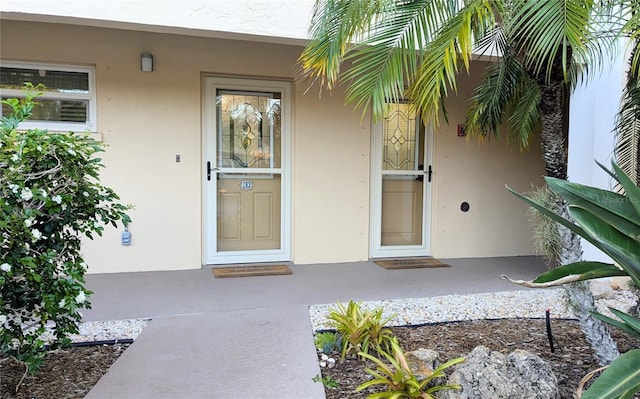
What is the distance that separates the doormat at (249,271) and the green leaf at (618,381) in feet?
11.8

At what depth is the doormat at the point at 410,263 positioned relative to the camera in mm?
5293

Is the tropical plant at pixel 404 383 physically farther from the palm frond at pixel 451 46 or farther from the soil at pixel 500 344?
the palm frond at pixel 451 46

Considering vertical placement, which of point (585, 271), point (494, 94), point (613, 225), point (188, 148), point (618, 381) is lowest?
point (618, 381)

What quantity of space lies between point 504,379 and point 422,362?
1.43 ft

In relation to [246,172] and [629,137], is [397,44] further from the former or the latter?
[246,172]

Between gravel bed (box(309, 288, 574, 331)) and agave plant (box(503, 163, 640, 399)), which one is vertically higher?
agave plant (box(503, 163, 640, 399))

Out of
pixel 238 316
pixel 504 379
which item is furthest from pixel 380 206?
pixel 504 379

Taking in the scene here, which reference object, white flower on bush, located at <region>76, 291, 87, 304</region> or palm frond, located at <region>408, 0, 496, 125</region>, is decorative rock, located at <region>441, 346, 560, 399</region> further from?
white flower on bush, located at <region>76, 291, 87, 304</region>

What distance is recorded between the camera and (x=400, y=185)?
5809 millimetres

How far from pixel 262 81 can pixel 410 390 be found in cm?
400

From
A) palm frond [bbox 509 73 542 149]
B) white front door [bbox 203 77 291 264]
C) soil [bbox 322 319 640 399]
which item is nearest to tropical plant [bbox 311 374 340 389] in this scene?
soil [bbox 322 319 640 399]

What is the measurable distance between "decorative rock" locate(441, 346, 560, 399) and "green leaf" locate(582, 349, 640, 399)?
580 mm

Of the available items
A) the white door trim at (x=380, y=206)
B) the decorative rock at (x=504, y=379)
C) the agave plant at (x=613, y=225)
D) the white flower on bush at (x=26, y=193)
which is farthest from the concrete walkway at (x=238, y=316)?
the agave plant at (x=613, y=225)

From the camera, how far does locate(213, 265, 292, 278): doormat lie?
188 inches
